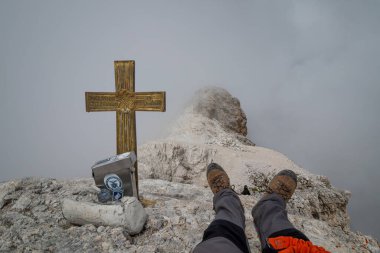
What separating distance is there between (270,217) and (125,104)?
9.58ft

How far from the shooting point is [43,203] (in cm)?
380

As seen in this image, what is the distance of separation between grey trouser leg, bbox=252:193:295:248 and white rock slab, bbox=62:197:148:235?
142 centimetres

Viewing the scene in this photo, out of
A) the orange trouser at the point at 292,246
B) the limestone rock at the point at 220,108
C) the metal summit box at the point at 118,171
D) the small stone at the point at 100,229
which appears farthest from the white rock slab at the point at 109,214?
the limestone rock at the point at 220,108

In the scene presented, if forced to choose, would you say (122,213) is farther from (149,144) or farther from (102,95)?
(149,144)

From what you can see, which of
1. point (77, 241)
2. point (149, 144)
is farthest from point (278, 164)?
point (77, 241)

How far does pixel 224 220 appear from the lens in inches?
91.4

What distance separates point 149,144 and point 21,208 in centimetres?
681

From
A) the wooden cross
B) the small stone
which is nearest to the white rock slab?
the small stone

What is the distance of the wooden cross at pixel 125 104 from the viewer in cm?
429

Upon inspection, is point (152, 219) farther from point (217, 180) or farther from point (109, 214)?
point (217, 180)

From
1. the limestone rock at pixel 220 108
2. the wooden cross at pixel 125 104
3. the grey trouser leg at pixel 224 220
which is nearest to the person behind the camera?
the grey trouser leg at pixel 224 220

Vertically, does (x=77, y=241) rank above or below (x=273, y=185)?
below

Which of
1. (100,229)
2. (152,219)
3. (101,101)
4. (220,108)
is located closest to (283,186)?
(152,219)

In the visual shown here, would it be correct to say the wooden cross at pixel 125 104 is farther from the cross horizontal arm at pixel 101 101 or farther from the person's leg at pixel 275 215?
the person's leg at pixel 275 215
